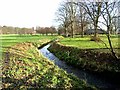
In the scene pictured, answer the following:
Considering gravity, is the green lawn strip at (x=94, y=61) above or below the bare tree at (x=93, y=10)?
below

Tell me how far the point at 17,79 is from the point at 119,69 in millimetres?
7421

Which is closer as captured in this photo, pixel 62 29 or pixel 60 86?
pixel 60 86

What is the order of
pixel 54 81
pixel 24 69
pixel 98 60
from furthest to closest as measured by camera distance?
1. pixel 98 60
2. pixel 24 69
3. pixel 54 81

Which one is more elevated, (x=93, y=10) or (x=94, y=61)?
(x=93, y=10)

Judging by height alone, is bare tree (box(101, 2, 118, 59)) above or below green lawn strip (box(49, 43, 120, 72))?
above

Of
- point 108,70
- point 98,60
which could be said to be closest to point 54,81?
point 108,70

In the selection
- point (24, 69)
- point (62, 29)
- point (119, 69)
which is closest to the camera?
point (24, 69)

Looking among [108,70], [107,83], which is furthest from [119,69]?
[107,83]

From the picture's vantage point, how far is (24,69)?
490 inches

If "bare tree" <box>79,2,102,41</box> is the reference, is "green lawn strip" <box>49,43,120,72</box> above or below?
below

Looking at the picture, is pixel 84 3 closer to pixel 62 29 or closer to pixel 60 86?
pixel 60 86

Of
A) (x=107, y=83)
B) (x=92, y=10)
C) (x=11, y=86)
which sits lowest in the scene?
(x=107, y=83)

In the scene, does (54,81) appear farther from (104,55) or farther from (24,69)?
(104,55)

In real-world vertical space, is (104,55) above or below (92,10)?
below
